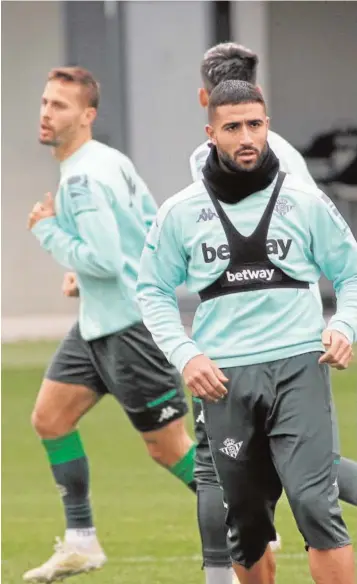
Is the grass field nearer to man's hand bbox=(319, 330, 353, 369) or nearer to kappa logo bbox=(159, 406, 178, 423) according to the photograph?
kappa logo bbox=(159, 406, 178, 423)

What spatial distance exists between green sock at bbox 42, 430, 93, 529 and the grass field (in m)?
0.24

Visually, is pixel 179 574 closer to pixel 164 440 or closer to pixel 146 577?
pixel 146 577

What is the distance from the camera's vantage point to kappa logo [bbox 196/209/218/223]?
519cm

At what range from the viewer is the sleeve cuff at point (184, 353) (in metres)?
5.14

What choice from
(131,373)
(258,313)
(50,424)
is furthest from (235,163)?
(50,424)

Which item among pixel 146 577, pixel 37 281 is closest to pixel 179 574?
pixel 146 577

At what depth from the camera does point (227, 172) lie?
204 inches

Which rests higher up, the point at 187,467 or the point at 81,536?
the point at 187,467

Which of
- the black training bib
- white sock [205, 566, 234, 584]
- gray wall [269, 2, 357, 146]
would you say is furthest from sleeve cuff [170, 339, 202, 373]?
gray wall [269, 2, 357, 146]

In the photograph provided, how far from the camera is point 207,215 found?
204 inches

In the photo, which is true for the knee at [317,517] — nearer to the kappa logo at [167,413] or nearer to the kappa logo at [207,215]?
the kappa logo at [207,215]

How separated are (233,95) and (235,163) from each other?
0.75 feet

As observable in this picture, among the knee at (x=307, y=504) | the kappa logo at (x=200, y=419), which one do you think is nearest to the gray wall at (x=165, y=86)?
the kappa logo at (x=200, y=419)

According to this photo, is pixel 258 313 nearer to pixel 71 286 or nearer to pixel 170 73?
pixel 71 286
